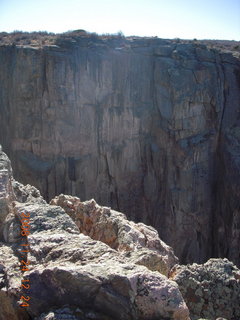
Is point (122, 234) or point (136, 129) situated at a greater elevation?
point (122, 234)

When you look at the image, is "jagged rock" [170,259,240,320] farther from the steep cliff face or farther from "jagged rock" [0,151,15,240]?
the steep cliff face

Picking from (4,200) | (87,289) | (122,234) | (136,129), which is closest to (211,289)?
(122,234)

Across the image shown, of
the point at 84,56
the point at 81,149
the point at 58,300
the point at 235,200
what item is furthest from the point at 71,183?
the point at 58,300

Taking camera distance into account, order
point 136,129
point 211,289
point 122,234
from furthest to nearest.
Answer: point 136,129 → point 122,234 → point 211,289

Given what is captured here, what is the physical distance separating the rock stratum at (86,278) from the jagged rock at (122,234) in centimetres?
3

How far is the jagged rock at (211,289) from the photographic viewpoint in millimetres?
4891

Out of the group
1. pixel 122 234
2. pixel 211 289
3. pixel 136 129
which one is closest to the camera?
pixel 211 289

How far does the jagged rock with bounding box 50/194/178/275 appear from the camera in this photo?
193 inches

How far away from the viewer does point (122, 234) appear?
6012mm

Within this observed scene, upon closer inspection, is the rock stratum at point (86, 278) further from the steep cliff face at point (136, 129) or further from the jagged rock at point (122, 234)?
the steep cliff face at point (136, 129)

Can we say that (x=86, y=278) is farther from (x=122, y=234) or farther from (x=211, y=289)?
(x=122, y=234)

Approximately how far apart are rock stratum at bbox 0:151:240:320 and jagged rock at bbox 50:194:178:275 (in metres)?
0.03

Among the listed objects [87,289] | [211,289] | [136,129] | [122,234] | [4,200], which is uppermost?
[4,200]

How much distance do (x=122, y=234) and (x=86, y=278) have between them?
257 centimetres
